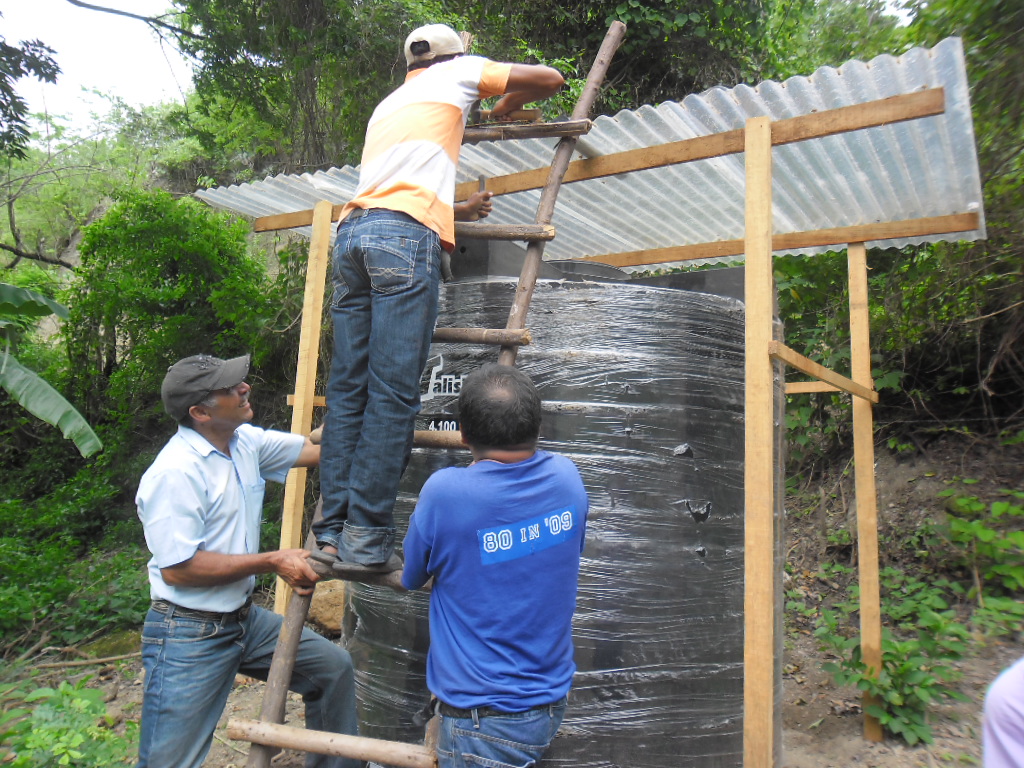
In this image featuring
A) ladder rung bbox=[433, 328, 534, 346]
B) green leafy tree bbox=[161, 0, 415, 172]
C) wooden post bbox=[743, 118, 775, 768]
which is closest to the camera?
wooden post bbox=[743, 118, 775, 768]

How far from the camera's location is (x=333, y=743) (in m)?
2.11

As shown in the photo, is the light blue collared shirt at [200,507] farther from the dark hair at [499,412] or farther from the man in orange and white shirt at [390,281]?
the dark hair at [499,412]

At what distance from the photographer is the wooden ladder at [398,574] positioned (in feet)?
6.74

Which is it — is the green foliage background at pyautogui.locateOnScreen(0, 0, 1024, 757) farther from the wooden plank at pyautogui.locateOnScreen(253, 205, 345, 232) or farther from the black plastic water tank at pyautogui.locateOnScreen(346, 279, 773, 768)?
the wooden plank at pyautogui.locateOnScreen(253, 205, 345, 232)

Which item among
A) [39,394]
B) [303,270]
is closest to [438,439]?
[39,394]

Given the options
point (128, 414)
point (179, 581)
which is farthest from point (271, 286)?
A: point (179, 581)

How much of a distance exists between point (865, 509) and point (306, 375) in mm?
3151

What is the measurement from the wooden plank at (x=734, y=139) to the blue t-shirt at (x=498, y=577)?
1618 mm

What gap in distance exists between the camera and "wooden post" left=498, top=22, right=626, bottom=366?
249cm

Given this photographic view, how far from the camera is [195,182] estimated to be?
14805 millimetres

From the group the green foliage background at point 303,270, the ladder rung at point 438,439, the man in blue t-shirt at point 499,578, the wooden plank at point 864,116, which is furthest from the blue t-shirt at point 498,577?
the green foliage background at point 303,270

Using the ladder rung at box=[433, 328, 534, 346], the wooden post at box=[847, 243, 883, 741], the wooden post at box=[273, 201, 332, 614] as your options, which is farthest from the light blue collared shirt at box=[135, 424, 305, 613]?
the wooden post at box=[847, 243, 883, 741]

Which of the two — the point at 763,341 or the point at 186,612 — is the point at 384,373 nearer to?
the point at 186,612

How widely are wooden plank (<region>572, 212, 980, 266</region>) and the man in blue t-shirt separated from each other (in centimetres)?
260
